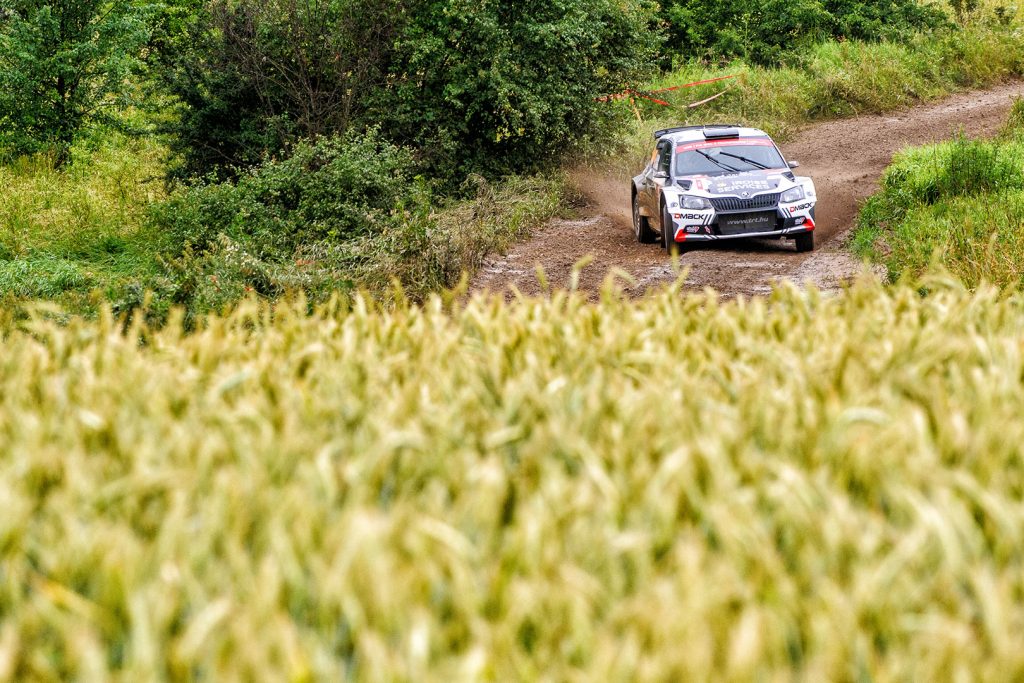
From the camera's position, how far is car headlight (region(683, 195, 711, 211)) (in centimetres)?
1527

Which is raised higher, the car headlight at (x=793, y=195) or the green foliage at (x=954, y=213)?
the car headlight at (x=793, y=195)

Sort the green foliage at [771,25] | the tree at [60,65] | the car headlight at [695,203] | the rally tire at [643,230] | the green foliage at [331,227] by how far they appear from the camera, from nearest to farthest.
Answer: the green foliage at [331,227]
the car headlight at [695,203]
the rally tire at [643,230]
the tree at [60,65]
the green foliage at [771,25]

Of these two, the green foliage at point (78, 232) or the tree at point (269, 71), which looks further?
the tree at point (269, 71)

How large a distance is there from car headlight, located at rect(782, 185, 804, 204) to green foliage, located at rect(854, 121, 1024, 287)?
2.91 ft

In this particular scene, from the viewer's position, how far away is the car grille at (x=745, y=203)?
15234 mm

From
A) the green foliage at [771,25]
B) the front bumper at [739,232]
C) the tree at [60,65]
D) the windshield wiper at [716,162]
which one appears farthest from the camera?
the green foliage at [771,25]

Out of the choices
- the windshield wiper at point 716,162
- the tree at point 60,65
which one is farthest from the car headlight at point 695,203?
the tree at point 60,65

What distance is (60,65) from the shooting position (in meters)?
18.8

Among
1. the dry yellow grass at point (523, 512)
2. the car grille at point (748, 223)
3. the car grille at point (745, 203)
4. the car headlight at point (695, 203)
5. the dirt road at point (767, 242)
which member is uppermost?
the dry yellow grass at point (523, 512)

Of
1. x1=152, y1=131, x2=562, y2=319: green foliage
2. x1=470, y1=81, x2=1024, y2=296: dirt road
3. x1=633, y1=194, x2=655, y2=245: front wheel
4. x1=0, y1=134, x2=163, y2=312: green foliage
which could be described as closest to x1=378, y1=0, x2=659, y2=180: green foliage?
x1=152, y1=131, x2=562, y2=319: green foliage

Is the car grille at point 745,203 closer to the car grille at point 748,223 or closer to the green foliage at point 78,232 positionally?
the car grille at point 748,223

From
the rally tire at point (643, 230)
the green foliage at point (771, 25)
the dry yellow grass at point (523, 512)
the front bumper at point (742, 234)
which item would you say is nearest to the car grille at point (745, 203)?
the front bumper at point (742, 234)

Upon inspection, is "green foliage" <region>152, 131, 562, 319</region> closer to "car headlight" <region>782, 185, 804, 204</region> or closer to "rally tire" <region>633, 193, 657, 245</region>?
"rally tire" <region>633, 193, 657, 245</region>

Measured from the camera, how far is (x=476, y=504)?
98.0 inches
